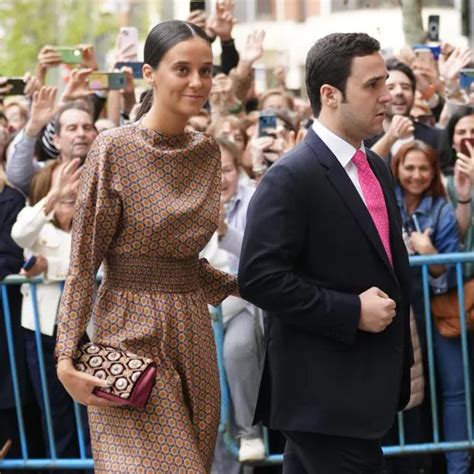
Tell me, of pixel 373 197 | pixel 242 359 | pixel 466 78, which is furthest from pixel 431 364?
pixel 373 197

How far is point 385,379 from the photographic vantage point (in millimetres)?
4621

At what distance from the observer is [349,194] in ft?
15.0

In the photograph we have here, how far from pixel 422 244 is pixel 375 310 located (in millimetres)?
2452

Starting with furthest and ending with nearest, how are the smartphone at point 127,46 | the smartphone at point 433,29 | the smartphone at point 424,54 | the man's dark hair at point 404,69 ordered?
the smartphone at point 433,29, the smartphone at point 127,46, the smartphone at point 424,54, the man's dark hair at point 404,69

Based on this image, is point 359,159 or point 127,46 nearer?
point 359,159

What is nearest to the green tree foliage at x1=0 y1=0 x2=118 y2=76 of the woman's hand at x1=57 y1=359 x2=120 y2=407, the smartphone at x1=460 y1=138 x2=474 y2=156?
the smartphone at x1=460 y1=138 x2=474 y2=156

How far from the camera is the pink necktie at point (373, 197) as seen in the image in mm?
4648

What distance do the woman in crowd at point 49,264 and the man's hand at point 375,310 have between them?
8.91 feet

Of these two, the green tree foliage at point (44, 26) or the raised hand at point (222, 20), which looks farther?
the green tree foliage at point (44, 26)

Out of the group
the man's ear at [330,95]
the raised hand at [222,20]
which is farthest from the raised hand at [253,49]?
the man's ear at [330,95]

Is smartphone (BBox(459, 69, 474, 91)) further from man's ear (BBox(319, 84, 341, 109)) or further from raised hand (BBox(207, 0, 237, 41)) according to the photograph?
→ man's ear (BBox(319, 84, 341, 109))

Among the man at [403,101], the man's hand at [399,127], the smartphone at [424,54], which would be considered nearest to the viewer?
the man's hand at [399,127]

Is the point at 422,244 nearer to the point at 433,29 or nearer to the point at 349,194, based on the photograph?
the point at 349,194

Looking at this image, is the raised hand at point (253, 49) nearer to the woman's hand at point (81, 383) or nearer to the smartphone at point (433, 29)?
the smartphone at point (433, 29)
